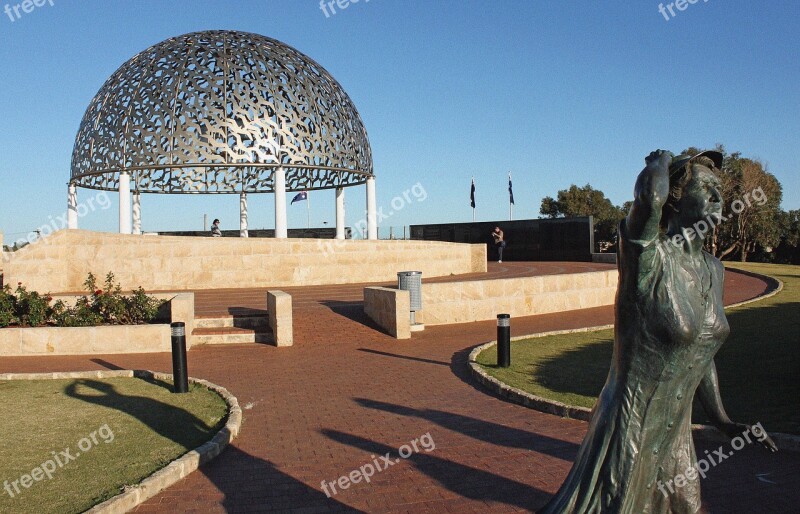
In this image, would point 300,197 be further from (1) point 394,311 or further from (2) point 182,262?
(1) point 394,311

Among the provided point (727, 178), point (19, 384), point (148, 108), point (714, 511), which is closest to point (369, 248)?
point (148, 108)

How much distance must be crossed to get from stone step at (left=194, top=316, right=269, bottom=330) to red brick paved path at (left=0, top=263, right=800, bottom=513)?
6.60ft

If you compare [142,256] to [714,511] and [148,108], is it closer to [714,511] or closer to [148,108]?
[148,108]

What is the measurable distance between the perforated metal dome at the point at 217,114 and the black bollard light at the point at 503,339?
1845 centimetres

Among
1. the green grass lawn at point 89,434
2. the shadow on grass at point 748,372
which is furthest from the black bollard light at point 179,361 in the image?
the shadow on grass at point 748,372

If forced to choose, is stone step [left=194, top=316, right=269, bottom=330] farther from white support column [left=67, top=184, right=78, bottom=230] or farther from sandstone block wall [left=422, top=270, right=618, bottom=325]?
white support column [left=67, top=184, right=78, bottom=230]

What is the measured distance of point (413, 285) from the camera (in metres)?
13.7

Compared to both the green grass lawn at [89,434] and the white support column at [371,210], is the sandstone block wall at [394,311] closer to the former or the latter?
the green grass lawn at [89,434]

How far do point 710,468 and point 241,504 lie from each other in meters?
3.92

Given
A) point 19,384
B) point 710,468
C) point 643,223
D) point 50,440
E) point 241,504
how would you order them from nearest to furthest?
point 643,223, point 241,504, point 710,468, point 50,440, point 19,384

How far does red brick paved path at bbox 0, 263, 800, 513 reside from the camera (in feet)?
16.7

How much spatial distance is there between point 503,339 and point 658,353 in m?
6.81

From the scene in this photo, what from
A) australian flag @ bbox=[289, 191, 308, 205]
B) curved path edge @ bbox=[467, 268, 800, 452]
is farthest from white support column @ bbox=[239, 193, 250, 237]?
curved path edge @ bbox=[467, 268, 800, 452]

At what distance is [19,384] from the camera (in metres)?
9.23
